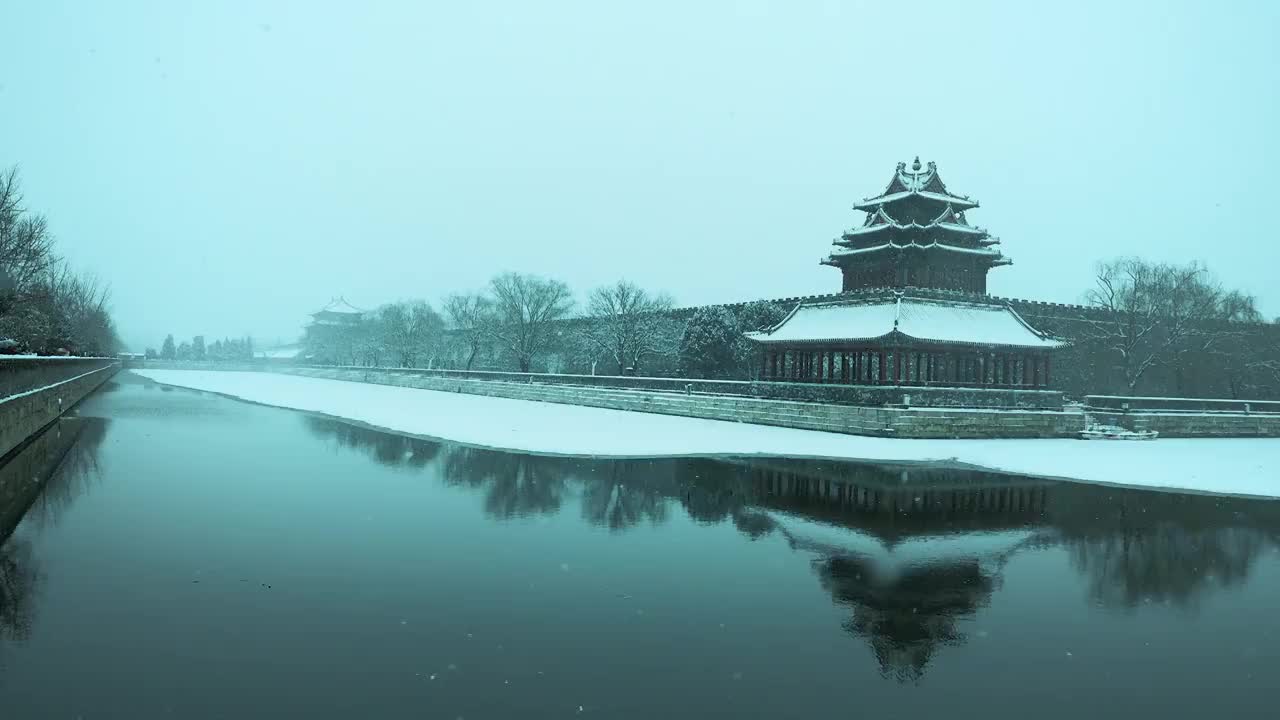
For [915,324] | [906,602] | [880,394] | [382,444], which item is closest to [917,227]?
[915,324]

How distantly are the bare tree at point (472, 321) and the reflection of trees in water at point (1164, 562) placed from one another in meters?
60.4

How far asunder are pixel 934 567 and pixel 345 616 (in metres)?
8.02

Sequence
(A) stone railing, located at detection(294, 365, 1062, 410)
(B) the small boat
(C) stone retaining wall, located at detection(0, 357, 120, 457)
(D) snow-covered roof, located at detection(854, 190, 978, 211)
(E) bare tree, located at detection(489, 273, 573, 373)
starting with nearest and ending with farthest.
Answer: (C) stone retaining wall, located at detection(0, 357, 120, 457)
(A) stone railing, located at detection(294, 365, 1062, 410)
(B) the small boat
(D) snow-covered roof, located at detection(854, 190, 978, 211)
(E) bare tree, located at detection(489, 273, 573, 373)

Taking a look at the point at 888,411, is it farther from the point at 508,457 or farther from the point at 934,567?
the point at 934,567

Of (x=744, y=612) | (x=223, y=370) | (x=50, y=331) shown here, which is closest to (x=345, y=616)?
(x=744, y=612)

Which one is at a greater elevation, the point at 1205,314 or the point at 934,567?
the point at 1205,314

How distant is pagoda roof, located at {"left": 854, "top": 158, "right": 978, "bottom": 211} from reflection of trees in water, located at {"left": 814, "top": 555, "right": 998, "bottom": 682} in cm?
3096

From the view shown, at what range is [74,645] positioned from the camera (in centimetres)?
777

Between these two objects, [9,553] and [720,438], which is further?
[720,438]

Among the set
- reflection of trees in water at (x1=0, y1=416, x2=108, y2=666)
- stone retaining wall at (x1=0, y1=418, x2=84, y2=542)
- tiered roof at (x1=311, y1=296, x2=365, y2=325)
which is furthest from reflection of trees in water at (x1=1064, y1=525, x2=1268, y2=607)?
tiered roof at (x1=311, y1=296, x2=365, y2=325)

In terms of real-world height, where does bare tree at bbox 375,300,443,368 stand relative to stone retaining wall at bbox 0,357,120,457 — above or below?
above

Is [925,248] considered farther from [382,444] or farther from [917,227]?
[382,444]

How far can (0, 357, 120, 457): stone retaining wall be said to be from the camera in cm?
2036

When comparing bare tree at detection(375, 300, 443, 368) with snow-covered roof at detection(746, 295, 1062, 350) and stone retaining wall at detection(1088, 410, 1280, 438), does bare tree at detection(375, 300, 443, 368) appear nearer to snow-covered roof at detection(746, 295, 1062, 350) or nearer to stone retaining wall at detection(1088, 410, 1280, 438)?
snow-covered roof at detection(746, 295, 1062, 350)
